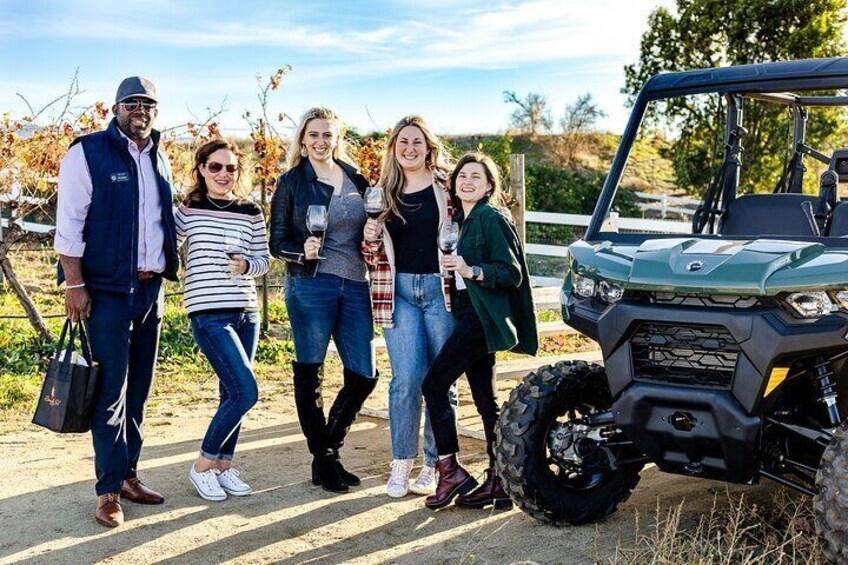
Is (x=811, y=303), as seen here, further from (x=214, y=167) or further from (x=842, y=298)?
(x=214, y=167)

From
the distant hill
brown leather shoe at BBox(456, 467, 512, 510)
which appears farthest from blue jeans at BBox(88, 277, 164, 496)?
the distant hill

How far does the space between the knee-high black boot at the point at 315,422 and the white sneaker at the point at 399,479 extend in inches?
11.6

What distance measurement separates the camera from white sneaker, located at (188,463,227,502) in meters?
5.71

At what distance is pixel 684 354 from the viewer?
174 inches

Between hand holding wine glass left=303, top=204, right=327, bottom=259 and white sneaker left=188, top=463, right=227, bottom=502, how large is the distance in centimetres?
130

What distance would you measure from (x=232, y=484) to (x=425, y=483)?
104cm

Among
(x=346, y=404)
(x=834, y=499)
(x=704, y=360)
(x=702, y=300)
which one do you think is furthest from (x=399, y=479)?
(x=834, y=499)

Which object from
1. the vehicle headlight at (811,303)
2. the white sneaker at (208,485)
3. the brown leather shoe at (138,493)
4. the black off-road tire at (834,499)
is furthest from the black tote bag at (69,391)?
the black off-road tire at (834,499)

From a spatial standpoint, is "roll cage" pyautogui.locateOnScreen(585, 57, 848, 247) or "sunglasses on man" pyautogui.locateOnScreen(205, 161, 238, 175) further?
"sunglasses on man" pyautogui.locateOnScreen(205, 161, 238, 175)

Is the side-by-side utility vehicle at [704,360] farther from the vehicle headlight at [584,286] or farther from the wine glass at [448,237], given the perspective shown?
the wine glass at [448,237]

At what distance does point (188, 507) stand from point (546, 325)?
441cm

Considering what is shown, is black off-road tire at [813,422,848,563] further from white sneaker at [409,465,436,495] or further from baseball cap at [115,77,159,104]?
baseball cap at [115,77,159,104]

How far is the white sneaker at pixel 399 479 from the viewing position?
571 centimetres

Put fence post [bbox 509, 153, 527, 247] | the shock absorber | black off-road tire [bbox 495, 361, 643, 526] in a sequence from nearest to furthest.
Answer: the shock absorber
black off-road tire [bbox 495, 361, 643, 526]
fence post [bbox 509, 153, 527, 247]
